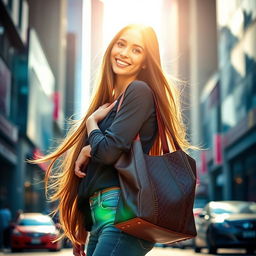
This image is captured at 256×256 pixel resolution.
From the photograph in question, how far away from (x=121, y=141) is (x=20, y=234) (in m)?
19.8

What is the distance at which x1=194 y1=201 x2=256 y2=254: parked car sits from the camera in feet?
53.6

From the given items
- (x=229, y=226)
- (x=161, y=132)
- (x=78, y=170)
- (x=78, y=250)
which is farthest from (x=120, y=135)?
(x=229, y=226)

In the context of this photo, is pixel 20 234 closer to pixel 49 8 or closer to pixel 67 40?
pixel 49 8

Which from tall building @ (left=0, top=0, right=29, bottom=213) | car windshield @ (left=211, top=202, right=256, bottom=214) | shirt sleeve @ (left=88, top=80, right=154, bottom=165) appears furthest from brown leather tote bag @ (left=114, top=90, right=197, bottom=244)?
tall building @ (left=0, top=0, right=29, bottom=213)

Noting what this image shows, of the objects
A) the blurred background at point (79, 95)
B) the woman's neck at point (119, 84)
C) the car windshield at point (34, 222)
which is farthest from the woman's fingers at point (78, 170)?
the car windshield at point (34, 222)

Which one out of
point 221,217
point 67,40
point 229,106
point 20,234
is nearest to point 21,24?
point 229,106

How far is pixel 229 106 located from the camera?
43.0 meters

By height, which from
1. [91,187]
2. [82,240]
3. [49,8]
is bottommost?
[82,240]

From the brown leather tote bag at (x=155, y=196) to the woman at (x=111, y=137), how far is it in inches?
3.3

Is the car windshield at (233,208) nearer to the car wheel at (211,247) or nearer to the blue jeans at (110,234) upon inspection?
the car wheel at (211,247)

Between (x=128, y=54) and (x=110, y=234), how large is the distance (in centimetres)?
80

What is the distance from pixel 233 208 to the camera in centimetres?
1758

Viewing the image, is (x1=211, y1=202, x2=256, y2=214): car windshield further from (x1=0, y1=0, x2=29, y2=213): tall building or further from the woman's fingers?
(x1=0, y1=0, x2=29, y2=213): tall building

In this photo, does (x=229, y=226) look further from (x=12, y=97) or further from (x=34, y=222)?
(x=12, y=97)
